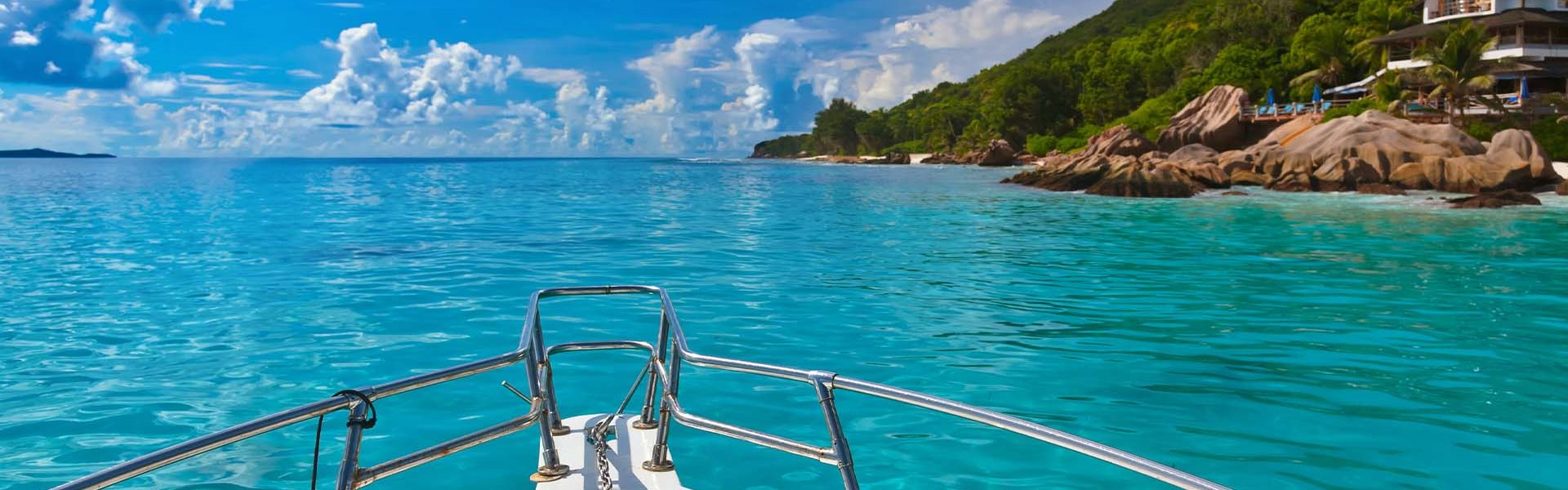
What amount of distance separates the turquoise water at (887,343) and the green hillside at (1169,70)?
5253 centimetres

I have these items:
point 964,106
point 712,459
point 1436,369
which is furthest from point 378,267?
point 964,106

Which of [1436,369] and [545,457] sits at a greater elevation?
[545,457]

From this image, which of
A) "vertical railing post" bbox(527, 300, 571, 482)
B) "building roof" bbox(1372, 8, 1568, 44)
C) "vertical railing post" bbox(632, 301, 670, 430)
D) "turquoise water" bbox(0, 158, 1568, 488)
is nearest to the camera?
"vertical railing post" bbox(527, 300, 571, 482)

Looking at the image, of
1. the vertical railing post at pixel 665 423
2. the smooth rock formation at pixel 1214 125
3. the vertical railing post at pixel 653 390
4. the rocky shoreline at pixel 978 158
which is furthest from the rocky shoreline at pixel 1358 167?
the rocky shoreline at pixel 978 158

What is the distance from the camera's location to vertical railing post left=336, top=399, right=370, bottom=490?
2875 millimetres

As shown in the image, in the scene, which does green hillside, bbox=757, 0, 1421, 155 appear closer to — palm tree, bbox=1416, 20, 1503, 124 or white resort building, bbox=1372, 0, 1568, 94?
white resort building, bbox=1372, 0, 1568, 94

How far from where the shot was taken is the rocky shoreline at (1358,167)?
35188 millimetres

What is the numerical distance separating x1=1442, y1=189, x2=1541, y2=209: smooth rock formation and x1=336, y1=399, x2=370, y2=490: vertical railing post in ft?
107

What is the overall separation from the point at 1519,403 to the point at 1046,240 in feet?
43.8

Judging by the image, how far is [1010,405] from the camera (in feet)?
25.9

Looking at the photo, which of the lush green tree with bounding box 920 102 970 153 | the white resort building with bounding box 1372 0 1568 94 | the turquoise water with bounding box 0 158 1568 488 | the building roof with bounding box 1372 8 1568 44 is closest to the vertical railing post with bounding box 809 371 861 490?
the turquoise water with bounding box 0 158 1568 488

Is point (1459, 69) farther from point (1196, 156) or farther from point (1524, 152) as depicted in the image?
point (1524, 152)

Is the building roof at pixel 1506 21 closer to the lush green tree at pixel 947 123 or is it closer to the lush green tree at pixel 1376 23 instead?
the lush green tree at pixel 1376 23

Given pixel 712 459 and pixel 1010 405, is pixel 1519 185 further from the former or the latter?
pixel 712 459
